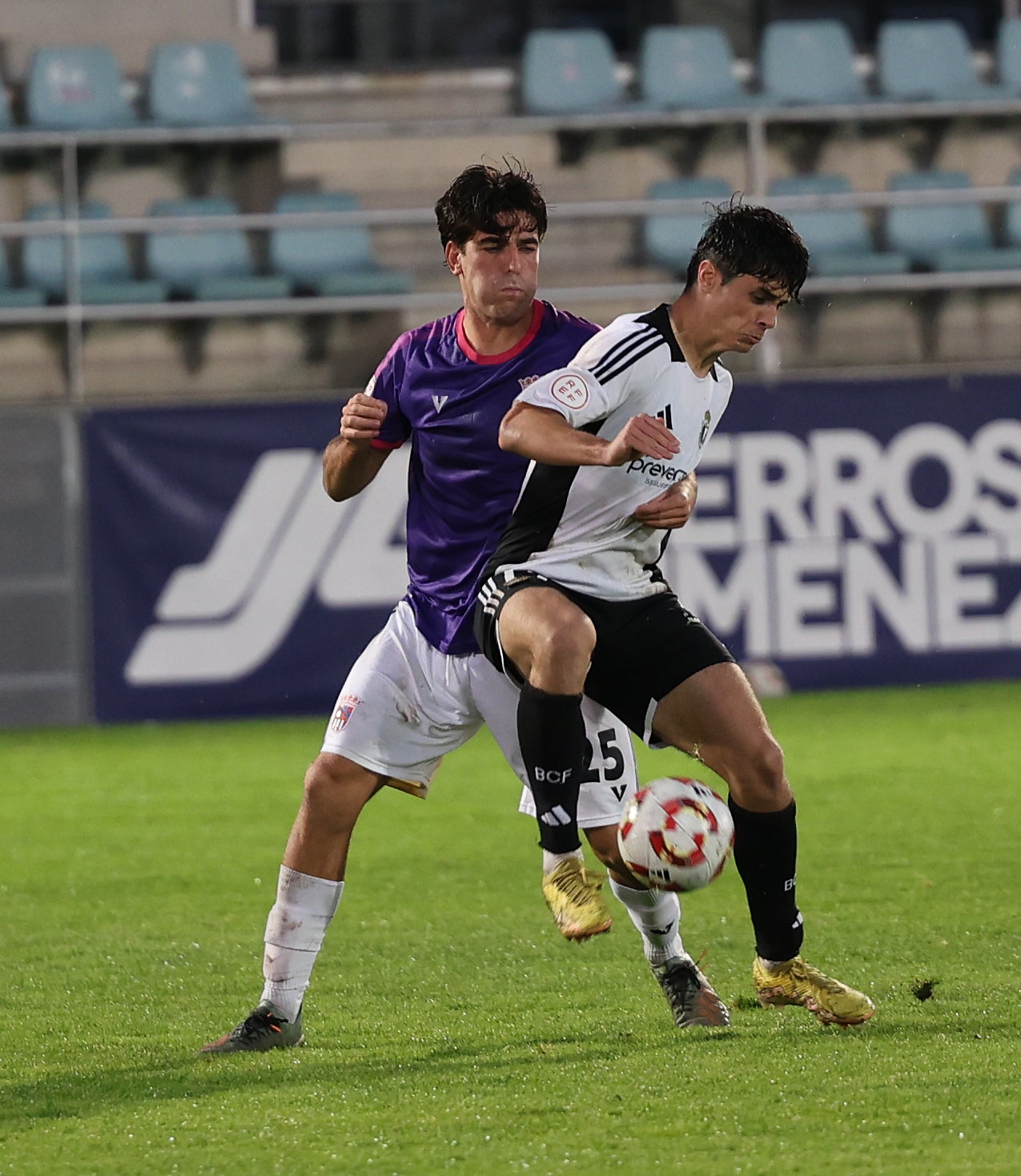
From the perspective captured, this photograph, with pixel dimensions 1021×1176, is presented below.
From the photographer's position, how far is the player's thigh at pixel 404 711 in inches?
175

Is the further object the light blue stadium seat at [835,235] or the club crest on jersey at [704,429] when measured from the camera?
the light blue stadium seat at [835,235]

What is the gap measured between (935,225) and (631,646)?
10.5 meters

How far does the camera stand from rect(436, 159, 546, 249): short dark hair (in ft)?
14.3

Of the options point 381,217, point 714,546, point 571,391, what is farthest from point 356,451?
point 381,217

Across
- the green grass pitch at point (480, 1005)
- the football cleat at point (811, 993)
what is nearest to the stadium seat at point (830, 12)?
the green grass pitch at point (480, 1005)

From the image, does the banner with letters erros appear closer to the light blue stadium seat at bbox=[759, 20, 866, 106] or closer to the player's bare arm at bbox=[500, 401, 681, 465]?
the light blue stadium seat at bbox=[759, 20, 866, 106]

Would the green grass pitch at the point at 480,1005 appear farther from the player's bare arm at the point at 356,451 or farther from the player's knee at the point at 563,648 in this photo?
the player's bare arm at the point at 356,451

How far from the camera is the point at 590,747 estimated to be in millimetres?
4574

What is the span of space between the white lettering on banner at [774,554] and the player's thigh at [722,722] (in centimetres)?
748

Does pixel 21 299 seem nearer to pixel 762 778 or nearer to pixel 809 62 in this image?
pixel 809 62

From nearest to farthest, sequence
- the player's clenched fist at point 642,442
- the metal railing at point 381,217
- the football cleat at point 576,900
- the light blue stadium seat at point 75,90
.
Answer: the player's clenched fist at point 642,442 → the football cleat at point 576,900 → the metal railing at point 381,217 → the light blue stadium seat at point 75,90

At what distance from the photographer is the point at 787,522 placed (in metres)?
12.0

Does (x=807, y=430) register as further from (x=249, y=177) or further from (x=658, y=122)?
(x=249, y=177)

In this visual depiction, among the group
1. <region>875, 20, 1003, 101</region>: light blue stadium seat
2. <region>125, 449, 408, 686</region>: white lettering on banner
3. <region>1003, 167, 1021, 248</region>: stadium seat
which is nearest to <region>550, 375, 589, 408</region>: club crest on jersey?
<region>125, 449, 408, 686</region>: white lettering on banner
